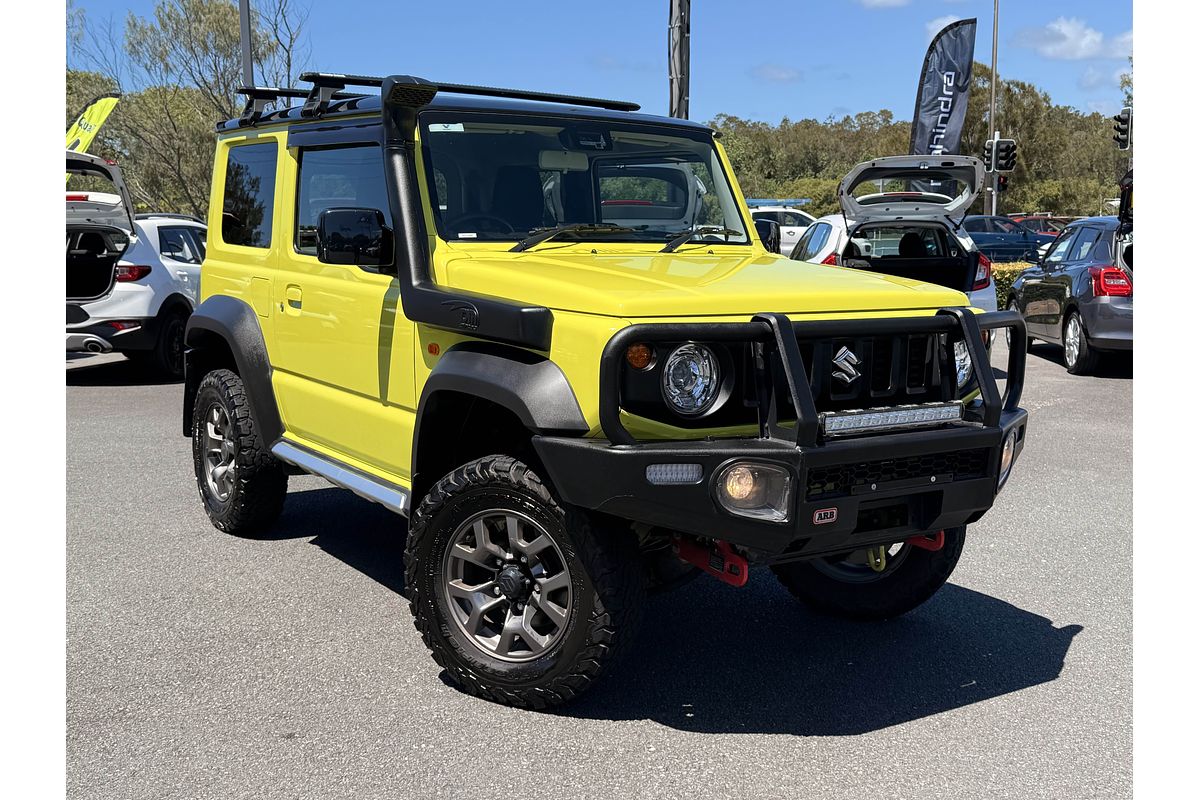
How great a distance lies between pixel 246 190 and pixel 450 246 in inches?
78.3

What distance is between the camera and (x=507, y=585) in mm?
4109

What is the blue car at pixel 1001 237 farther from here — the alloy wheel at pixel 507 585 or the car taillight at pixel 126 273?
the alloy wheel at pixel 507 585

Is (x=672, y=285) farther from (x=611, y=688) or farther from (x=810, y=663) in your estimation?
(x=810, y=663)

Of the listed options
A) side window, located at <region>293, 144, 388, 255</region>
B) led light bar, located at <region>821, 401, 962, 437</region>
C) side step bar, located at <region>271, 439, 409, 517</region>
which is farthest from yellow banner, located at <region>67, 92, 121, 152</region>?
led light bar, located at <region>821, 401, 962, 437</region>

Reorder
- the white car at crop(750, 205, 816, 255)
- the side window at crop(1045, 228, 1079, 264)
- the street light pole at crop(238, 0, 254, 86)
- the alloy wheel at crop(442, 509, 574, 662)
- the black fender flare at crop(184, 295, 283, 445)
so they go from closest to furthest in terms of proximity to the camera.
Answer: the alloy wheel at crop(442, 509, 574, 662) < the black fender flare at crop(184, 295, 283, 445) < the side window at crop(1045, 228, 1079, 264) < the street light pole at crop(238, 0, 254, 86) < the white car at crop(750, 205, 816, 255)

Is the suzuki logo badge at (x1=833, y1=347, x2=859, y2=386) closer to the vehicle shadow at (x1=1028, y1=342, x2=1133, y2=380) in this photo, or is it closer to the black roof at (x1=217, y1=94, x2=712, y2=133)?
the black roof at (x1=217, y1=94, x2=712, y2=133)

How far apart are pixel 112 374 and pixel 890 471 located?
11.6m

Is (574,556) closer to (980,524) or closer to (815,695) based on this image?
(815,695)

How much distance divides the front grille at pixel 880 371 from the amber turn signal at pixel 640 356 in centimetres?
51

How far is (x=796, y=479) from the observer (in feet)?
11.6

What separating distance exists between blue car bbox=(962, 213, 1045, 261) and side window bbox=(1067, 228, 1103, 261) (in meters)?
18.0

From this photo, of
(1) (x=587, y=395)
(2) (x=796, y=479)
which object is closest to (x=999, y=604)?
(2) (x=796, y=479)

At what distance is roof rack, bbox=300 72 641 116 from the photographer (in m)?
5.24

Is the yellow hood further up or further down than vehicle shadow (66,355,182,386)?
further up
